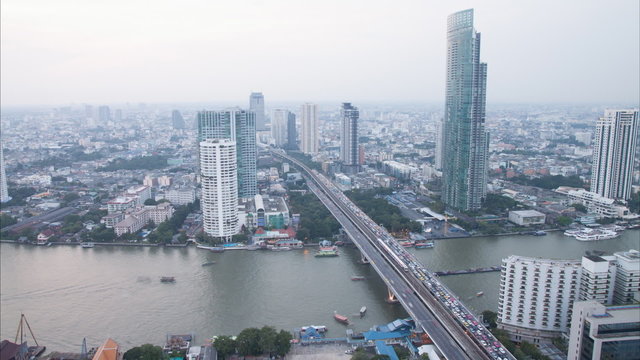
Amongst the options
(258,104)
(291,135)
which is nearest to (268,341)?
(291,135)

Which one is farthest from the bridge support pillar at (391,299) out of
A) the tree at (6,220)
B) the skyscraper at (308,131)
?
the skyscraper at (308,131)

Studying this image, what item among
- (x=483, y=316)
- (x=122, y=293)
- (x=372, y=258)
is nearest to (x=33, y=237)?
(x=122, y=293)

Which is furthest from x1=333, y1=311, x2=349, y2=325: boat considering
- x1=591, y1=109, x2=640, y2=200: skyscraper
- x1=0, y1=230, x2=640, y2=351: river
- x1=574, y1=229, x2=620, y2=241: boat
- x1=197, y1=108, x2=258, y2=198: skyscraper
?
x1=591, y1=109, x2=640, y2=200: skyscraper

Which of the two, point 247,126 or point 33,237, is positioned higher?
point 247,126

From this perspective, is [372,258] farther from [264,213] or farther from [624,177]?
[624,177]

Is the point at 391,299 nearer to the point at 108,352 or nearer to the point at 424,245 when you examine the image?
the point at 424,245

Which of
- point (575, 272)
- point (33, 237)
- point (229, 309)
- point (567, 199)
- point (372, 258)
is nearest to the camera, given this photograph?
point (575, 272)
